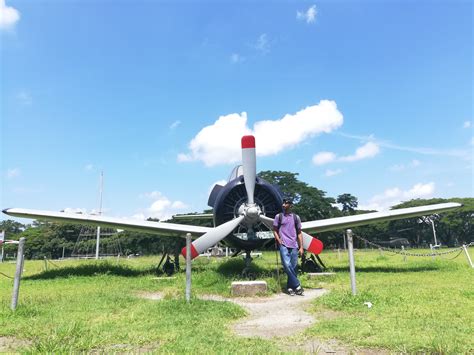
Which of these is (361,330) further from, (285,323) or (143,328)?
(143,328)

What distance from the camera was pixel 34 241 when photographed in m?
71.2

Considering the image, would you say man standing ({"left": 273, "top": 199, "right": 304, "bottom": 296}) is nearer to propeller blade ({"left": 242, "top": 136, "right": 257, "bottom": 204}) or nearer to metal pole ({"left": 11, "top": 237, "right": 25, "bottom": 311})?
propeller blade ({"left": 242, "top": 136, "right": 257, "bottom": 204})

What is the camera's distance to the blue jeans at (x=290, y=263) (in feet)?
22.1

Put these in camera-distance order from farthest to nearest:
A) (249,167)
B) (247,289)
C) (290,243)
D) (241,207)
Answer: (241,207)
(249,167)
(290,243)
(247,289)

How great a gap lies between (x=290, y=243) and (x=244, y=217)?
6.00 feet

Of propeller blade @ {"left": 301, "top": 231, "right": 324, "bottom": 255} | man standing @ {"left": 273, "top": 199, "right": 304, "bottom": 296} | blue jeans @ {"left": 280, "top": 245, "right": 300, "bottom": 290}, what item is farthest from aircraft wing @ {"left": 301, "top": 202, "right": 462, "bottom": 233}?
blue jeans @ {"left": 280, "top": 245, "right": 300, "bottom": 290}

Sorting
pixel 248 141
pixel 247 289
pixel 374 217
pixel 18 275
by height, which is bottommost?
pixel 247 289

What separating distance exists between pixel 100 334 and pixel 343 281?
6.14m

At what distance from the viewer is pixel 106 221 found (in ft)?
35.8

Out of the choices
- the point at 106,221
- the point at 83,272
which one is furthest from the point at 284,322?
the point at 83,272

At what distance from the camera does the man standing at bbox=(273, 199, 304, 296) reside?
6.73 meters

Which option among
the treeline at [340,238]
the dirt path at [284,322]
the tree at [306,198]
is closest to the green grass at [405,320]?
the dirt path at [284,322]

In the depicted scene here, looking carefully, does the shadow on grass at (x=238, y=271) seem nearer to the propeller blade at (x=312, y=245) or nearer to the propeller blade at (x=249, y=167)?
the propeller blade at (x=312, y=245)

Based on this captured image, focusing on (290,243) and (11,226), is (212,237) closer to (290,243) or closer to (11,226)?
(290,243)
